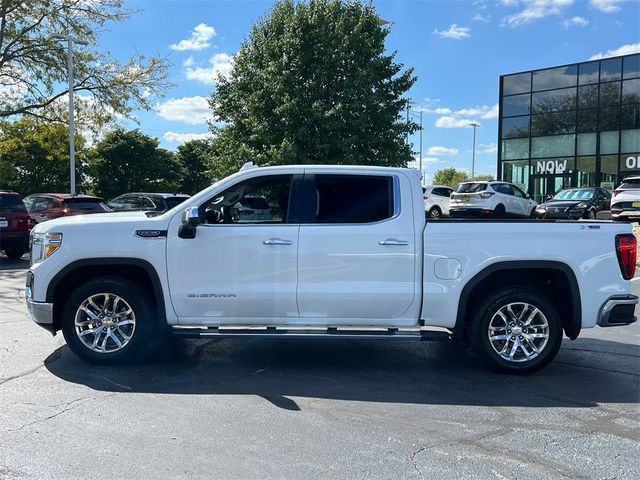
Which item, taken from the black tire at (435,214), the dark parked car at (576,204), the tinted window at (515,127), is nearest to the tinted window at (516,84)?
the tinted window at (515,127)

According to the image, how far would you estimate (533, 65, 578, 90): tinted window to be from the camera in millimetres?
32344

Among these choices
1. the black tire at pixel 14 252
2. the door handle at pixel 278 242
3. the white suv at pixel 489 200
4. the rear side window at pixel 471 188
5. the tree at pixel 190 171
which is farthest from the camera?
the tree at pixel 190 171

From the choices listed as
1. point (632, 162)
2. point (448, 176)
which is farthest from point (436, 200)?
point (448, 176)

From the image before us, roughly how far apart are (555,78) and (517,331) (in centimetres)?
3189

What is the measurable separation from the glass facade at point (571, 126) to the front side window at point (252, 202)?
30.1m

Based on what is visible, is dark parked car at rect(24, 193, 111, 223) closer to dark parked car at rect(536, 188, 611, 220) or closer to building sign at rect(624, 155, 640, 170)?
dark parked car at rect(536, 188, 611, 220)

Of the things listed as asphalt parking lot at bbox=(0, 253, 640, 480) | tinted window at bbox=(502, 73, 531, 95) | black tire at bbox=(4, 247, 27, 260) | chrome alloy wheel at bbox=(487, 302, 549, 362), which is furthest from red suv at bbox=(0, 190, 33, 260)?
tinted window at bbox=(502, 73, 531, 95)

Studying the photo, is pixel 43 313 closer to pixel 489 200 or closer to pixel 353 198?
pixel 353 198

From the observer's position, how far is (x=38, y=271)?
17.9ft

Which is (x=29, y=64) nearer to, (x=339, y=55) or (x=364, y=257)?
(x=339, y=55)

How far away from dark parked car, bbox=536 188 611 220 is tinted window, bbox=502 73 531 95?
41.4ft

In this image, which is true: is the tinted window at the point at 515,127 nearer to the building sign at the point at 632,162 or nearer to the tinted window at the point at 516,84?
the tinted window at the point at 516,84

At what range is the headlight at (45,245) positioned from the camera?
5430 mm

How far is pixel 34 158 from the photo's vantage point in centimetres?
3372
